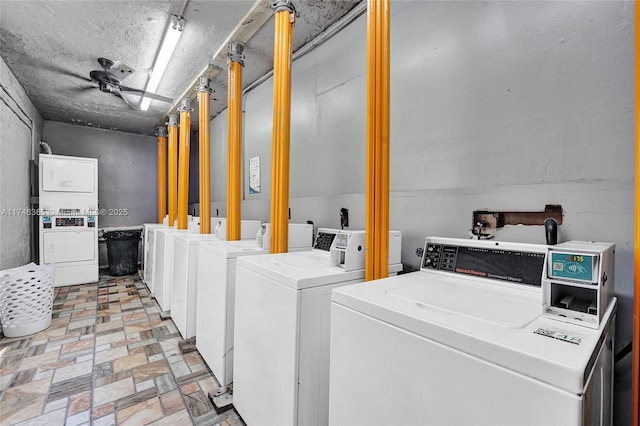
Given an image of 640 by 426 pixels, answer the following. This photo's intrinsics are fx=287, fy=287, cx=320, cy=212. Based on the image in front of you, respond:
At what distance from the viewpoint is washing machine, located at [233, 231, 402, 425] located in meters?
1.25

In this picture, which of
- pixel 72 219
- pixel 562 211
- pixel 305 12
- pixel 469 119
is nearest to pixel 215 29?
pixel 305 12

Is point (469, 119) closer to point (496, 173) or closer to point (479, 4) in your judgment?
point (496, 173)

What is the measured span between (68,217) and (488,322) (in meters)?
5.86

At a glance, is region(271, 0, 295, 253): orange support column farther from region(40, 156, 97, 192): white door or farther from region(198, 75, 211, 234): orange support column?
region(40, 156, 97, 192): white door

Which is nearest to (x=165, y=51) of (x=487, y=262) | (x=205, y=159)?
(x=205, y=159)

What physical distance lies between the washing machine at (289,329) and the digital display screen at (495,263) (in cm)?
34

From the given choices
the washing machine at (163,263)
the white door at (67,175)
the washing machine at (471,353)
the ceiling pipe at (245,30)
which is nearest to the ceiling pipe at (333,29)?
the ceiling pipe at (245,30)

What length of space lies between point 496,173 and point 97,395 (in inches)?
109

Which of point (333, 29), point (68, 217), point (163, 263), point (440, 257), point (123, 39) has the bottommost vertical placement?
point (163, 263)

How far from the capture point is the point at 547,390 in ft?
1.89

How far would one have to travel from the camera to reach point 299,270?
1.39m

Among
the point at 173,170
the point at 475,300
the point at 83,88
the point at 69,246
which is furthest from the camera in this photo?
the point at 173,170

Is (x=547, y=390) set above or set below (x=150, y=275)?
above

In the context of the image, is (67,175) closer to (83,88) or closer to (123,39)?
(83,88)
